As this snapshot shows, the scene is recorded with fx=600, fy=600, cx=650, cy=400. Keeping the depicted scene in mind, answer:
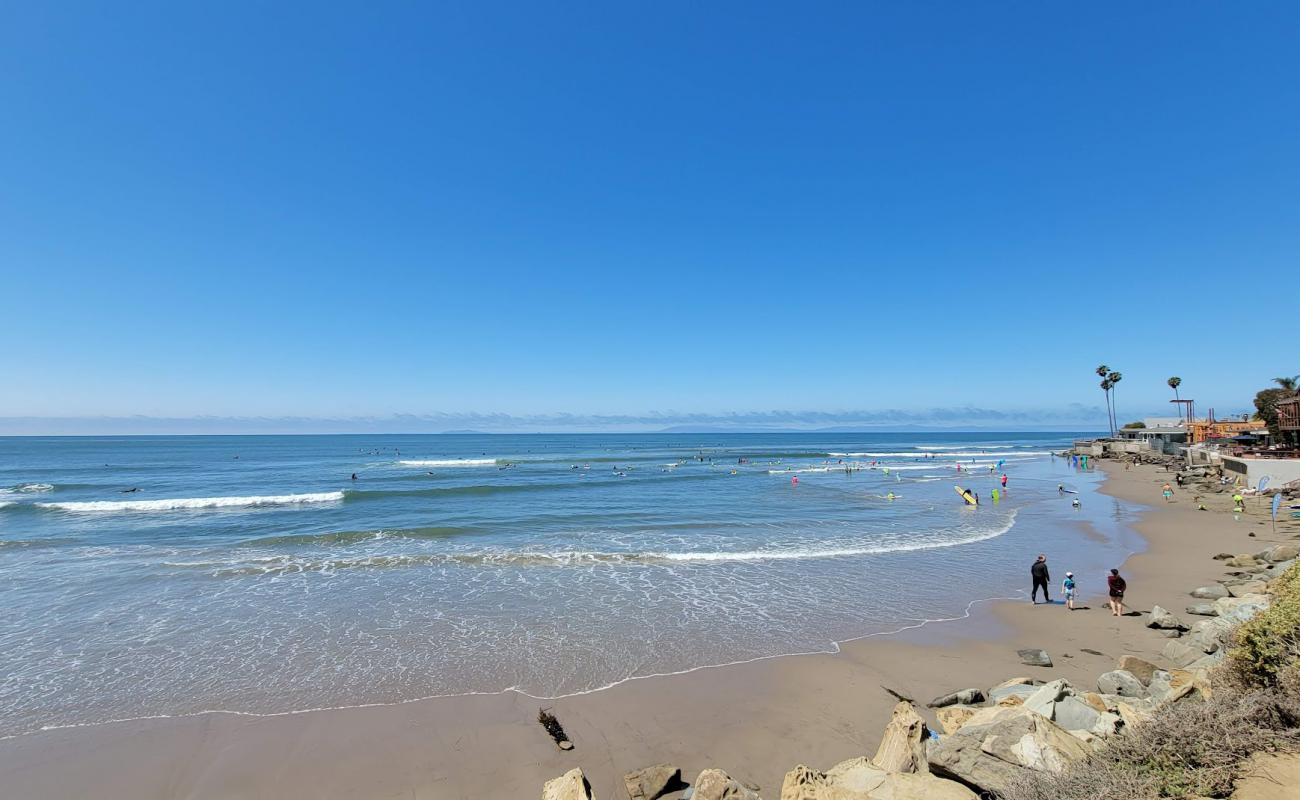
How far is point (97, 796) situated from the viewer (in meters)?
7.52

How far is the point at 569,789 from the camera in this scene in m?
6.25

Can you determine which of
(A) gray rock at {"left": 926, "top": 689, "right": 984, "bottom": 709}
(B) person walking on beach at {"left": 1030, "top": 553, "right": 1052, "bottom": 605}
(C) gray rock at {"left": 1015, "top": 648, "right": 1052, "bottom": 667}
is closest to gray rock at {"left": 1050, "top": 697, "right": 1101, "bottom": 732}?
(A) gray rock at {"left": 926, "top": 689, "right": 984, "bottom": 709}

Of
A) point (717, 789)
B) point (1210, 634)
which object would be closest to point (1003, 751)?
point (717, 789)

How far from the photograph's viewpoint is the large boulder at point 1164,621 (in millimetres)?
12359

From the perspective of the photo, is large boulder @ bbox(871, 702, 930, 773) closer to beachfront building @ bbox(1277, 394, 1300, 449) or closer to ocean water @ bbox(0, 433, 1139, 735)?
ocean water @ bbox(0, 433, 1139, 735)

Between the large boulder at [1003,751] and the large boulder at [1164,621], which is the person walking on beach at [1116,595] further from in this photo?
the large boulder at [1003,751]

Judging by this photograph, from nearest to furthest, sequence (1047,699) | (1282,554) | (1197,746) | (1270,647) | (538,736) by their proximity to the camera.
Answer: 1. (1197,746)
2. (1270,647)
3. (1047,699)
4. (538,736)
5. (1282,554)

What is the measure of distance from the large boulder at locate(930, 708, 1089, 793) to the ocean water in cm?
548

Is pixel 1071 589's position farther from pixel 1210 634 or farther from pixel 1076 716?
pixel 1076 716

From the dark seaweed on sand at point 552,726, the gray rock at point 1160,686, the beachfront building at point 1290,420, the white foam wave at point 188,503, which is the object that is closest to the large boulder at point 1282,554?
the gray rock at point 1160,686

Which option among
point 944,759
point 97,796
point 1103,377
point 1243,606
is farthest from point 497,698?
point 1103,377

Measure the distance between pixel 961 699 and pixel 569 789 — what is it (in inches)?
246

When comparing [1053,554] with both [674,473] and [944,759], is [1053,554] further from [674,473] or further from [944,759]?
[674,473]

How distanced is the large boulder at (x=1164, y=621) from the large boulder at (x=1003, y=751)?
29.4 ft
